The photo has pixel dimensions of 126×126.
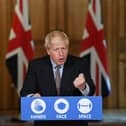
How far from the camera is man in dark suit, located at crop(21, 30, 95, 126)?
2.69 m

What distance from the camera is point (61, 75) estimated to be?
9.31ft

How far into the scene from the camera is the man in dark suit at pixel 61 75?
2.69 m

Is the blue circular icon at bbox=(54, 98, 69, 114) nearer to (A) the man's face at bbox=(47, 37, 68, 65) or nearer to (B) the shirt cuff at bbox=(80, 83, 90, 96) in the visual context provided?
(B) the shirt cuff at bbox=(80, 83, 90, 96)

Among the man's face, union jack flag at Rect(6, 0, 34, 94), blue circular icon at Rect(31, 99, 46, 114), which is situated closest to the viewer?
blue circular icon at Rect(31, 99, 46, 114)

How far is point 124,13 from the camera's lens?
23.3 ft

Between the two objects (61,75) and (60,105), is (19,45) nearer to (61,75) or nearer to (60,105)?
(61,75)

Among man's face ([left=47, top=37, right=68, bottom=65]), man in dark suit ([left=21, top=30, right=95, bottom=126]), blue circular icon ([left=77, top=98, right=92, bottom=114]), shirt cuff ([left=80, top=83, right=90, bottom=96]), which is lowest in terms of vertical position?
blue circular icon ([left=77, top=98, right=92, bottom=114])

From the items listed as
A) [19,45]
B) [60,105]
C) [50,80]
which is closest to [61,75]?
[50,80]

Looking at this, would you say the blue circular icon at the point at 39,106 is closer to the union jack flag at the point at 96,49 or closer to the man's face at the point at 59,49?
the man's face at the point at 59,49

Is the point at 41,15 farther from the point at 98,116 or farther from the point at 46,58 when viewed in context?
the point at 98,116

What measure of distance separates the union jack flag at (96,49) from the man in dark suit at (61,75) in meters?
3.41

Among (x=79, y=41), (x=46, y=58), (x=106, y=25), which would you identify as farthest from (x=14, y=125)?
(x=46, y=58)

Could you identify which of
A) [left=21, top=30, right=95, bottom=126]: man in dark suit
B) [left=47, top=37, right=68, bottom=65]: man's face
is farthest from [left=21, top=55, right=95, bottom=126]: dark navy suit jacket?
[left=47, top=37, right=68, bottom=65]: man's face

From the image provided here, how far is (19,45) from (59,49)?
11.9 ft
